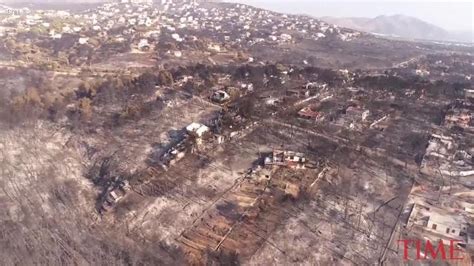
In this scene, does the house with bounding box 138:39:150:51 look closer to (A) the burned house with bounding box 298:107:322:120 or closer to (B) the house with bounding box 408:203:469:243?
(A) the burned house with bounding box 298:107:322:120

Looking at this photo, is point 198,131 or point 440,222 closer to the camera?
point 440,222

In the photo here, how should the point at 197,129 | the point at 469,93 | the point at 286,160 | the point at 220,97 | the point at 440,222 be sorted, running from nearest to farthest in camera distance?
the point at 440,222 → the point at 286,160 → the point at 197,129 → the point at 220,97 → the point at 469,93

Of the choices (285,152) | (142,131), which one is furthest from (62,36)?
(285,152)

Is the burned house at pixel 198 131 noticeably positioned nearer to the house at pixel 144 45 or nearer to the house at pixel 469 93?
the house at pixel 469 93

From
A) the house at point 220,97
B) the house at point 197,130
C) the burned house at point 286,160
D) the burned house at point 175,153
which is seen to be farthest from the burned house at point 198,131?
the house at point 220,97

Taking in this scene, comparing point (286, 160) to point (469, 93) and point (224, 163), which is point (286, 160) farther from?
point (469, 93)

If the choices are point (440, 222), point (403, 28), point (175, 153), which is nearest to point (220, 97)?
point (175, 153)

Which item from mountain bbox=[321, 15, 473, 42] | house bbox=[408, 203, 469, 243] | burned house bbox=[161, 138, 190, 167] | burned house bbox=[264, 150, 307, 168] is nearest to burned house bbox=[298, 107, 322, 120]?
burned house bbox=[264, 150, 307, 168]
